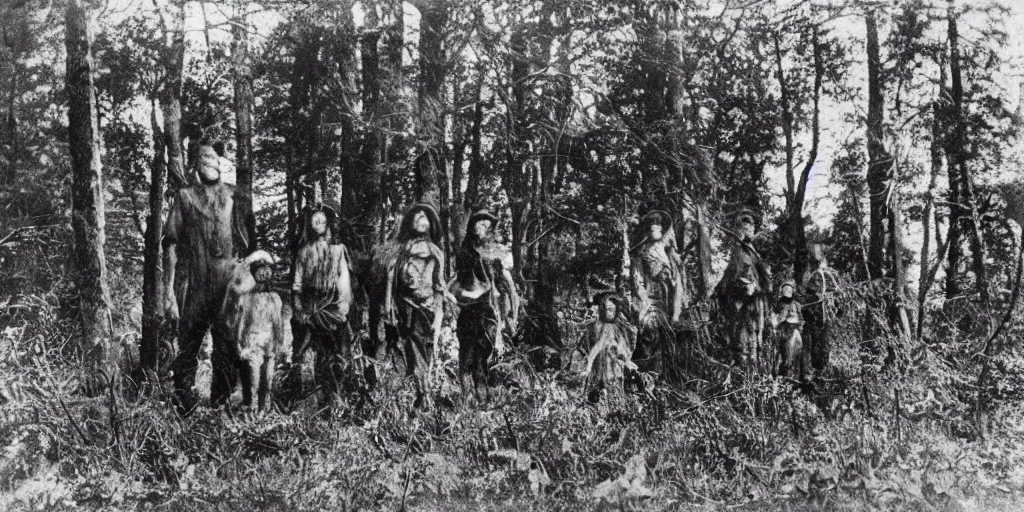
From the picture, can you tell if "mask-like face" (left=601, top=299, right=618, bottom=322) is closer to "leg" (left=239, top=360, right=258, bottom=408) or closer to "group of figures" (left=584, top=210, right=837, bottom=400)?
"group of figures" (left=584, top=210, right=837, bottom=400)

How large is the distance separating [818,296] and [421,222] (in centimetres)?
392

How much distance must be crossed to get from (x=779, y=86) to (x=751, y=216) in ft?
4.32

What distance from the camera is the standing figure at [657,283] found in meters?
7.69

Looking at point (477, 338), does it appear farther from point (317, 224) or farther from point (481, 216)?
point (317, 224)

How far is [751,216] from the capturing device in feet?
26.0

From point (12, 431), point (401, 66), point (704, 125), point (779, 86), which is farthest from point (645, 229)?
point (12, 431)

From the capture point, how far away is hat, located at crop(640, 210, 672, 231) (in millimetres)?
7852

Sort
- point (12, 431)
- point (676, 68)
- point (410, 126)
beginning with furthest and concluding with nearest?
point (676, 68)
point (410, 126)
point (12, 431)

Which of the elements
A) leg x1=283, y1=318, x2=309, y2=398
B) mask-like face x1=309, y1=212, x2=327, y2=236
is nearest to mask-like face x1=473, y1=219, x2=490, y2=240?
mask-like face x1=309, y1=212, x2=327, y2=236

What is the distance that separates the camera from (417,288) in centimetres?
727

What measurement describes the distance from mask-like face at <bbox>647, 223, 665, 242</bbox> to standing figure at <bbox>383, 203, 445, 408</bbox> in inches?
79.5

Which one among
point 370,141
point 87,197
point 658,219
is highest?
point 370,141

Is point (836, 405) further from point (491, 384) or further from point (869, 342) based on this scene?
point (491, 384)

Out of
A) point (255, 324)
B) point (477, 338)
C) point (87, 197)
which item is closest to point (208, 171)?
point (87, 197)
